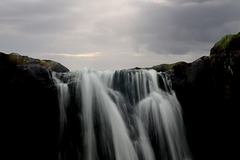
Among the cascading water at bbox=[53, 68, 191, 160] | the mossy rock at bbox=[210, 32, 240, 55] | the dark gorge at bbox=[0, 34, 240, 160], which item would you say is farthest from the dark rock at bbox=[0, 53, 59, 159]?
the mossy rock at bbox=[210, 32, 240, 55]

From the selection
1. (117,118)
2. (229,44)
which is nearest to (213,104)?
(229,44)

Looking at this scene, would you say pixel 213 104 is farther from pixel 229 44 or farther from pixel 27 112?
pixel 27 112

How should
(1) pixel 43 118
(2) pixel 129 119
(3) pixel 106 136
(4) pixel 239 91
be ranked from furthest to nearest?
(4) pixel 239 91 < (2) pixel 129 119 < (3) pixel 106 136 < (1) pixel 43 118

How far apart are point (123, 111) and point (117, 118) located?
63cm

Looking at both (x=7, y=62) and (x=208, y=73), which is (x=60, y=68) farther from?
(x=208, y=73)

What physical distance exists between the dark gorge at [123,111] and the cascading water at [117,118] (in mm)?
41

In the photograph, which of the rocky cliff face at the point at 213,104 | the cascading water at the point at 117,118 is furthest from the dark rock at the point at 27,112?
the rocky cliff face at the point at 213,104

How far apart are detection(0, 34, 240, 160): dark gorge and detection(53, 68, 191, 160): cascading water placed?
0.04m

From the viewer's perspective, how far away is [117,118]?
326 inches

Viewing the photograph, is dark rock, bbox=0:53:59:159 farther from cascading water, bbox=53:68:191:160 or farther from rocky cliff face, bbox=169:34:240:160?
rocky cliff face, bbox=169:34:240:160

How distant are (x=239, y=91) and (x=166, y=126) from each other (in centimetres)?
461

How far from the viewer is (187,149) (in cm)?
904

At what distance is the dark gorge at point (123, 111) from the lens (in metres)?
6.98

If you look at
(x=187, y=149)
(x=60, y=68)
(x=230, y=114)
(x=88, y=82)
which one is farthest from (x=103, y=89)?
(x=60, y=68)
